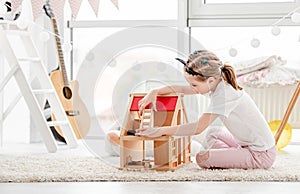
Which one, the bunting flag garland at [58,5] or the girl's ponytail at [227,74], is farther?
the bunting flag garland at [58,5]

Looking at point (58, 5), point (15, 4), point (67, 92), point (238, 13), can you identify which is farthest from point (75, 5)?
point (238, 13)

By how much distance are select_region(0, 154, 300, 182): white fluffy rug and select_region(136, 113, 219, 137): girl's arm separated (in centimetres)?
14

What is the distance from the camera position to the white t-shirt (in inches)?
81.9

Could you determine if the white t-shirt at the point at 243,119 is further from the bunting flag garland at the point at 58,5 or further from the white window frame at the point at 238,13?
the bunting flag garland at the point at 58,5

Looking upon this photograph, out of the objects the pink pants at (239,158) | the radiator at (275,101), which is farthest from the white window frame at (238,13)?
the pink pants at (239,158)

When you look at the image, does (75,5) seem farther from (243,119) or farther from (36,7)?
(243,119)

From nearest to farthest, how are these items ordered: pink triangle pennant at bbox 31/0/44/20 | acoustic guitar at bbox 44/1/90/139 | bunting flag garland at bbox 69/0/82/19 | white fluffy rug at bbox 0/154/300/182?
white fluffy rug at bbox 0/154/300/182 < acoustic guitar at bbox 44/1/90/139 < pink triangle pennant at bbox 31/0/44/20 < bunting flag garland at bbox 69/0/82/19

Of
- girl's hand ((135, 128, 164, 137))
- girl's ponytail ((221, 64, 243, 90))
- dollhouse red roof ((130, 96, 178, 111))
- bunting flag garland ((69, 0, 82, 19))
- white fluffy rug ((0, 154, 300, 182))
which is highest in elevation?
bunting flag garland ((69, 0, 82, 19))

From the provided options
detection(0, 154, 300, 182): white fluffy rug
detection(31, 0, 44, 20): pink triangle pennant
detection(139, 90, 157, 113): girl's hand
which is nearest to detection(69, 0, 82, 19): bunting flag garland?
detection(31, 0, 44, 20): pink triangle pennant

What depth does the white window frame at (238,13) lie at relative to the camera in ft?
10.5

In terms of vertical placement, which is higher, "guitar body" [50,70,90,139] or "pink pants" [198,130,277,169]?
"guitar body" [50,70,90,139]

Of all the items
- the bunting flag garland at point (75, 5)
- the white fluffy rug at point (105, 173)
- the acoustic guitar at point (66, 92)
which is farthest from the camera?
the bunting flag garland at point (75, 5)

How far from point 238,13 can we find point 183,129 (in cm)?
140

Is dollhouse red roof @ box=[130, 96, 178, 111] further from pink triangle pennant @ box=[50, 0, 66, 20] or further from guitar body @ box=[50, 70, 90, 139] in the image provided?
pink triangle pennant @ box=[50, 0, 66, 20]
